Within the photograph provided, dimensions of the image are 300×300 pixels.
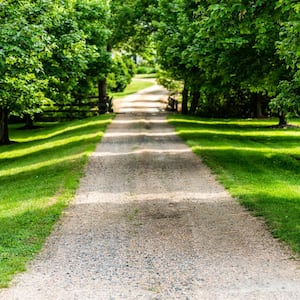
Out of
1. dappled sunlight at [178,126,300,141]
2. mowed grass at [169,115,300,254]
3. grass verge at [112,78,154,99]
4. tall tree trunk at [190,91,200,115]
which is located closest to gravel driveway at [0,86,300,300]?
Result: mowed grass at [169,115,300,254]

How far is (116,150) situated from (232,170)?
6.34 m

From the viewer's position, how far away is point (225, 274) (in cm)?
729

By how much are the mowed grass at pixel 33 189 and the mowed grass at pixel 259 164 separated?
12.4 ft

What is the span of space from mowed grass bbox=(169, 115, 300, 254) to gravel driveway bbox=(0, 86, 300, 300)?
38cm

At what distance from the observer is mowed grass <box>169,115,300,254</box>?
10445 mm

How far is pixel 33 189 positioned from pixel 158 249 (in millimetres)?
6507

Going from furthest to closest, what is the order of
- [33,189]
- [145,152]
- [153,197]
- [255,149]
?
[255,149] → [145,152] → [33,189] → [153,197]

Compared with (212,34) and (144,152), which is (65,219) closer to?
(212,34)

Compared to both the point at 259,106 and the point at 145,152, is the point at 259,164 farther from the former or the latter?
the point at 259,106

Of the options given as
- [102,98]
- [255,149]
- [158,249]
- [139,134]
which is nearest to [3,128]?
[139,134]

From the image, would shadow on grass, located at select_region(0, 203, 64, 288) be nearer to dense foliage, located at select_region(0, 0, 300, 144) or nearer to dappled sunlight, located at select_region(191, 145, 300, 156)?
dense foliage, located at select_region(0, 0, 300, 144)

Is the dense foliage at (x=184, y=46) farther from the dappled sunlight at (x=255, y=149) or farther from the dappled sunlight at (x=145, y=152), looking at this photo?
the dappled sunlight at (x=145, y=152)

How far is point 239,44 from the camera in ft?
55.5

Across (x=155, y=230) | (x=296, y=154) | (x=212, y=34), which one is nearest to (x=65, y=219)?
Answer: (x=155, y=230)
